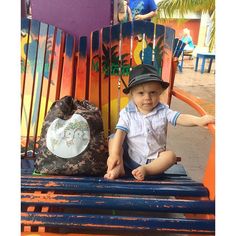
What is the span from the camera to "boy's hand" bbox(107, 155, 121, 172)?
1.64 m

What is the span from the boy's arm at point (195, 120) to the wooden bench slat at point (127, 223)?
45cm

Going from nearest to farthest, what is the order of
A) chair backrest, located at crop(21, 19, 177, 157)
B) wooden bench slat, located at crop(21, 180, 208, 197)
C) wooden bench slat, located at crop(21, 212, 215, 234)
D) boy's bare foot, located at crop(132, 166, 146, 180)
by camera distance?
1. wooden bench slat, located at crop(21, 212, 215, 234)
2. wooden bench slat, located at crop(21, 180, 208, 197)
3. boy's bare foot, located at crop(132, 166, 146, 180)
4. chair backrest, located at crop(21, 19, 177, 157)

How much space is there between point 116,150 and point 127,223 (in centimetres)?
46

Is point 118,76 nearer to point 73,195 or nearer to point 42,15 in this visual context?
point 42,15

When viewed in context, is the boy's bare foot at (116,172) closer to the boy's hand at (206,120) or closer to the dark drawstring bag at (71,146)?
the dark drawstring bag at (71,146)

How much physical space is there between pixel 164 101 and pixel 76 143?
0.56 meters

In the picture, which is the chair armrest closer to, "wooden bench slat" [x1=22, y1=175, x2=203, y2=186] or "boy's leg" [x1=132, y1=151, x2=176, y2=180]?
"wooden bench slat" [x1=22, y1=175, x2=203, y2=186]

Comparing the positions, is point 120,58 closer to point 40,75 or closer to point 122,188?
point 40,75

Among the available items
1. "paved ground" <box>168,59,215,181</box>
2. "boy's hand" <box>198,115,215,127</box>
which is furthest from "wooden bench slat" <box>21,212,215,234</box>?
"paved ground" <box>168,59,215,181</box>

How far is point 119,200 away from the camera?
4.51ft

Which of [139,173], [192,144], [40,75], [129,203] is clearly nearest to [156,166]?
[139,173]

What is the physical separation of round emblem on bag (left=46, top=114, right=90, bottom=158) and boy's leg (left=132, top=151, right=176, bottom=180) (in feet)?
0.89
